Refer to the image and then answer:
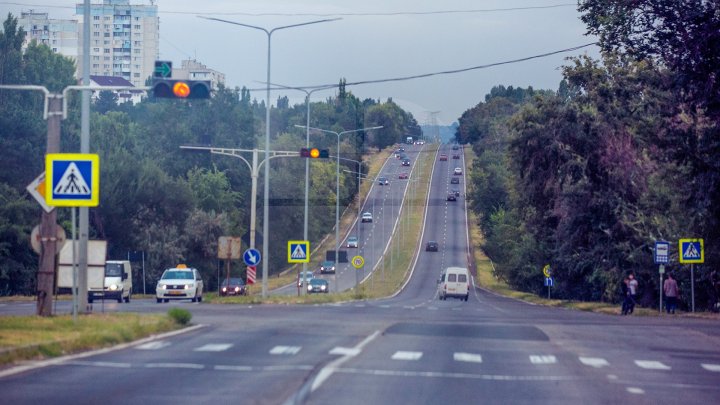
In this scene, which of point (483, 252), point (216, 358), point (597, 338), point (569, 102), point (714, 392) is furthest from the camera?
point (483, 252)

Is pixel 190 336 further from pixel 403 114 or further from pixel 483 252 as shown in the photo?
pixel 403 114

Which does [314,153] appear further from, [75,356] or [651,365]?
[75,356]

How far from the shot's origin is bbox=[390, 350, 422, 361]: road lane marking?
17500mm

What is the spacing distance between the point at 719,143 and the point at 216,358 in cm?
1734

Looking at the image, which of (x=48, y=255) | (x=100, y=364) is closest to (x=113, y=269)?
(x=48, y=255)

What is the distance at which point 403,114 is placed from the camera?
14275cm

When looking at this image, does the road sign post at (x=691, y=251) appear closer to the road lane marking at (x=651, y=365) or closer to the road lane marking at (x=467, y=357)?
the road lane marking at (x=651, y=365)

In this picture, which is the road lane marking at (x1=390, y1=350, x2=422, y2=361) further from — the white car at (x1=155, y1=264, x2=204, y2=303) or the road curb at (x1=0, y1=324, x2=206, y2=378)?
the white car at (x1=155, y1=264, x2=204, y2=303)

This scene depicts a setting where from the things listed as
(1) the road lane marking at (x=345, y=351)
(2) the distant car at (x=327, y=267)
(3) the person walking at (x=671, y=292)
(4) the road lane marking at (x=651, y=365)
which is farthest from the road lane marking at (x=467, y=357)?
(2) the distant car at (x=327, y=267)

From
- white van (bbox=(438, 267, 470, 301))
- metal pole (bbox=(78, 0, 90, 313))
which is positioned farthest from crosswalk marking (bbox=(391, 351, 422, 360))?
white van (bbox=(438, 267, 470, 301))

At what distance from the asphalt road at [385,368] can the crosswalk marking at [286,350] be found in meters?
0.02

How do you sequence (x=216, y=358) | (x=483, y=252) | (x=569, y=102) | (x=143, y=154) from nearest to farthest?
(x=216, y=358)
(x=569, y=102)
(x=143, y=154)
(x=483, y=252)

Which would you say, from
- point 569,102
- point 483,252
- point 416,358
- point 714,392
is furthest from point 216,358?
point 483,252

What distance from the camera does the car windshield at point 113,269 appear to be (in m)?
49.9
